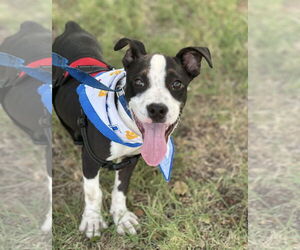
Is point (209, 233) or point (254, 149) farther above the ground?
point (254, 149)

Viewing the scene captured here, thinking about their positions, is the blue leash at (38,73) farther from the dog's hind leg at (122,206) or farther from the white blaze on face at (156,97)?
the dog's hind leg at (122,206)

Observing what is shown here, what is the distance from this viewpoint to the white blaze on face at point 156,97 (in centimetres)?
278

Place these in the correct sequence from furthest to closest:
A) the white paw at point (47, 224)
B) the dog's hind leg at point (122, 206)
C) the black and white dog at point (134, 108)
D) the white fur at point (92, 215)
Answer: the dog's hind leg at point (122, 206) < the white fur at point (92, 215) < the white paw at point (47, 224) < the black and white dog at point (134, 108)

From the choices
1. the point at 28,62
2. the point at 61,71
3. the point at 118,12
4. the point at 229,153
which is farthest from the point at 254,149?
the point at 118,12

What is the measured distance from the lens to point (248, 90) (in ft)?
16.8

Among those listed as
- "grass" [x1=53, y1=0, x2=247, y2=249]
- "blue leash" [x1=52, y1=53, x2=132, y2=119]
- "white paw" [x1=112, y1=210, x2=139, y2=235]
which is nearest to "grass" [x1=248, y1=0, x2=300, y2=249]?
"grass" [x1=53, y1=0, x2=247, y2=249]

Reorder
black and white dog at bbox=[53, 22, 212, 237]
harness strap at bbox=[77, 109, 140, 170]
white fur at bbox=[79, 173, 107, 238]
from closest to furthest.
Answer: black and white dog at bbox=[53, 22, 212, 237] → harness strap at bbox=[77, 109, 140, 170] → white fur at bbox=[79, 173, 107, 238]

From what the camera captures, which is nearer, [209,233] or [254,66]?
[209,233]

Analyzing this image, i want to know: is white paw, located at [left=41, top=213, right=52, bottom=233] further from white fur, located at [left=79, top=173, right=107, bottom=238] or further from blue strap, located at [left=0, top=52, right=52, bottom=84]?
blue strap, located at [left=0, top=52, right=52, bottom=84]

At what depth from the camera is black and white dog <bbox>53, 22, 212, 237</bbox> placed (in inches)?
111

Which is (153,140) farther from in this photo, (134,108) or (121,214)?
(121,214)

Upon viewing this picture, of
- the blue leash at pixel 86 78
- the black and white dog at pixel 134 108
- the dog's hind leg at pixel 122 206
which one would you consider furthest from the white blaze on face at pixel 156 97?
the dog's hind leg at pixel 122 206

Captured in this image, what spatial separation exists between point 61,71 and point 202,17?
2.91 m

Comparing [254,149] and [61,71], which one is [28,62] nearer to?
[61,71]
